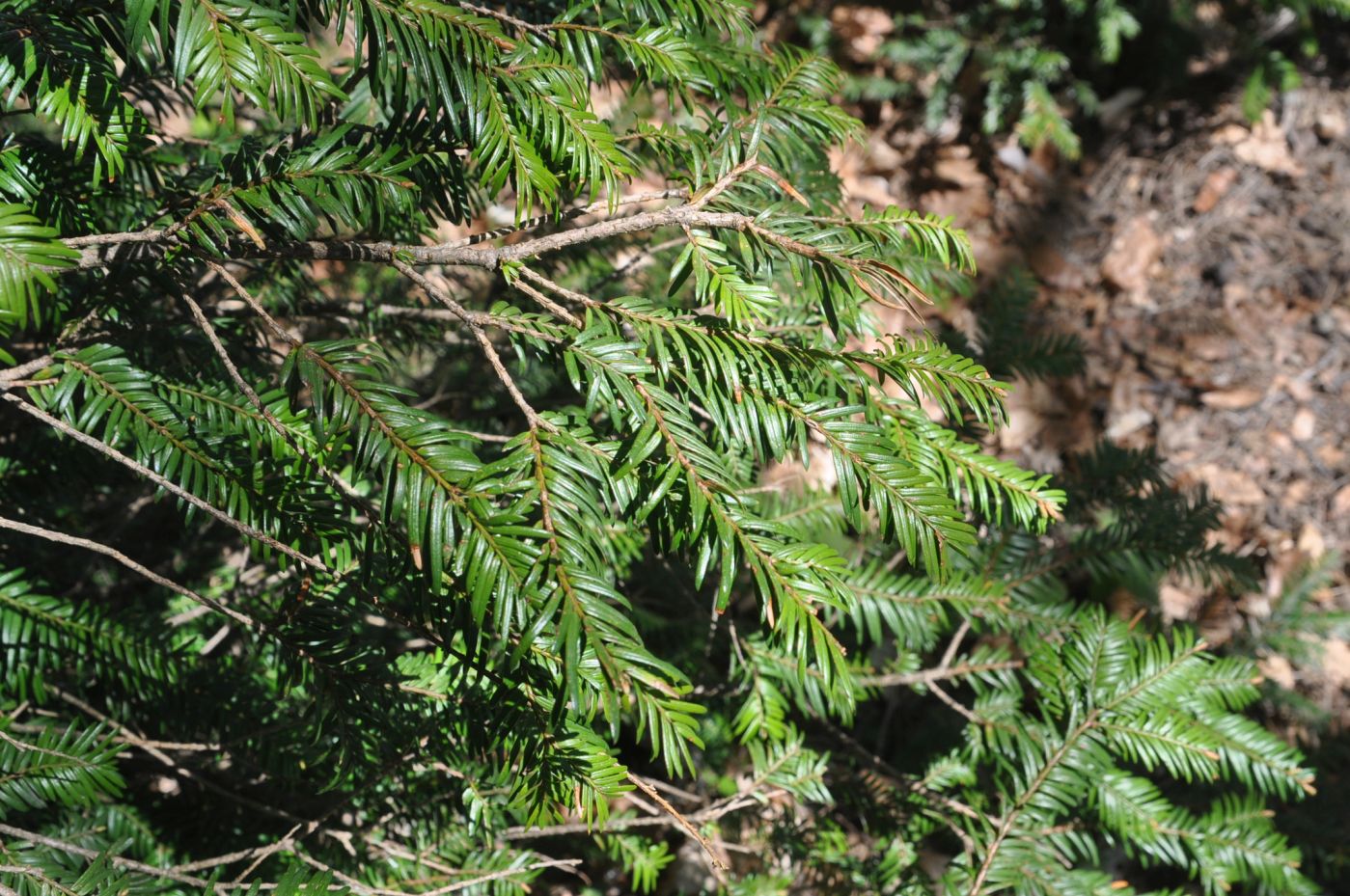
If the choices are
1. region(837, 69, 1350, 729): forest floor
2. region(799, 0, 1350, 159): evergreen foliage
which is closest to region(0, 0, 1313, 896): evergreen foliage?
region(837, 69, 1350, 729): forest floor

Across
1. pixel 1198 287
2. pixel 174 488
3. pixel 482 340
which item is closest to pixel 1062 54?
pixel 1198 287

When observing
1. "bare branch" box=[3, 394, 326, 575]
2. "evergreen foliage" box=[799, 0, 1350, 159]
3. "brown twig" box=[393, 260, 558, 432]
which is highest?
"evergreen foliage" box=[799, 0, 1350, 159]

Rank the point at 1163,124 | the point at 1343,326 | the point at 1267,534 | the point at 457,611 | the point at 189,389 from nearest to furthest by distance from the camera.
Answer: the point at 457,611, the point at 189,389, the point at 1267,534, the point at 1343,326, the point at 1163,124

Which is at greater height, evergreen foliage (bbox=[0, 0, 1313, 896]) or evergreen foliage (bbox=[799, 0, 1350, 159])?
evergreen foliage (bbox=[799, 0, 1350, 159])

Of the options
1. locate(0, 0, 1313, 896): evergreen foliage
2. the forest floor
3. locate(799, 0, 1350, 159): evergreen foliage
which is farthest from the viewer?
locate(799, 0, 1350, 159): evergreen foliage

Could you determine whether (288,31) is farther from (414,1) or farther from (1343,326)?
(1343,326)

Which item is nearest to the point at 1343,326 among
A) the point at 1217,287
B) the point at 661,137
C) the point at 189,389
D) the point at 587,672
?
the point at 1217,287

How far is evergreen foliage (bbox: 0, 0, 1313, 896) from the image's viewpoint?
34.9 inches

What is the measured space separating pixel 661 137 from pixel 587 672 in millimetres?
642

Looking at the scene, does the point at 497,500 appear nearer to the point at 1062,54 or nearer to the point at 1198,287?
the point at 1198,287

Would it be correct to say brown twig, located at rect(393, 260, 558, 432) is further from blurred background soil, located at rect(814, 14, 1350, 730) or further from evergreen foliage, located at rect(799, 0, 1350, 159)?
evergreen foliage, located at rect(799, 0, 1350, 159)

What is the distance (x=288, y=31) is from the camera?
3.10 ft

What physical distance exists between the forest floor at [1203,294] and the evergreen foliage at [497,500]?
53.5 inches

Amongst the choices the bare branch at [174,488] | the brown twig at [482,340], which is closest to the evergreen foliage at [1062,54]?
the brown twig at [482,340]
